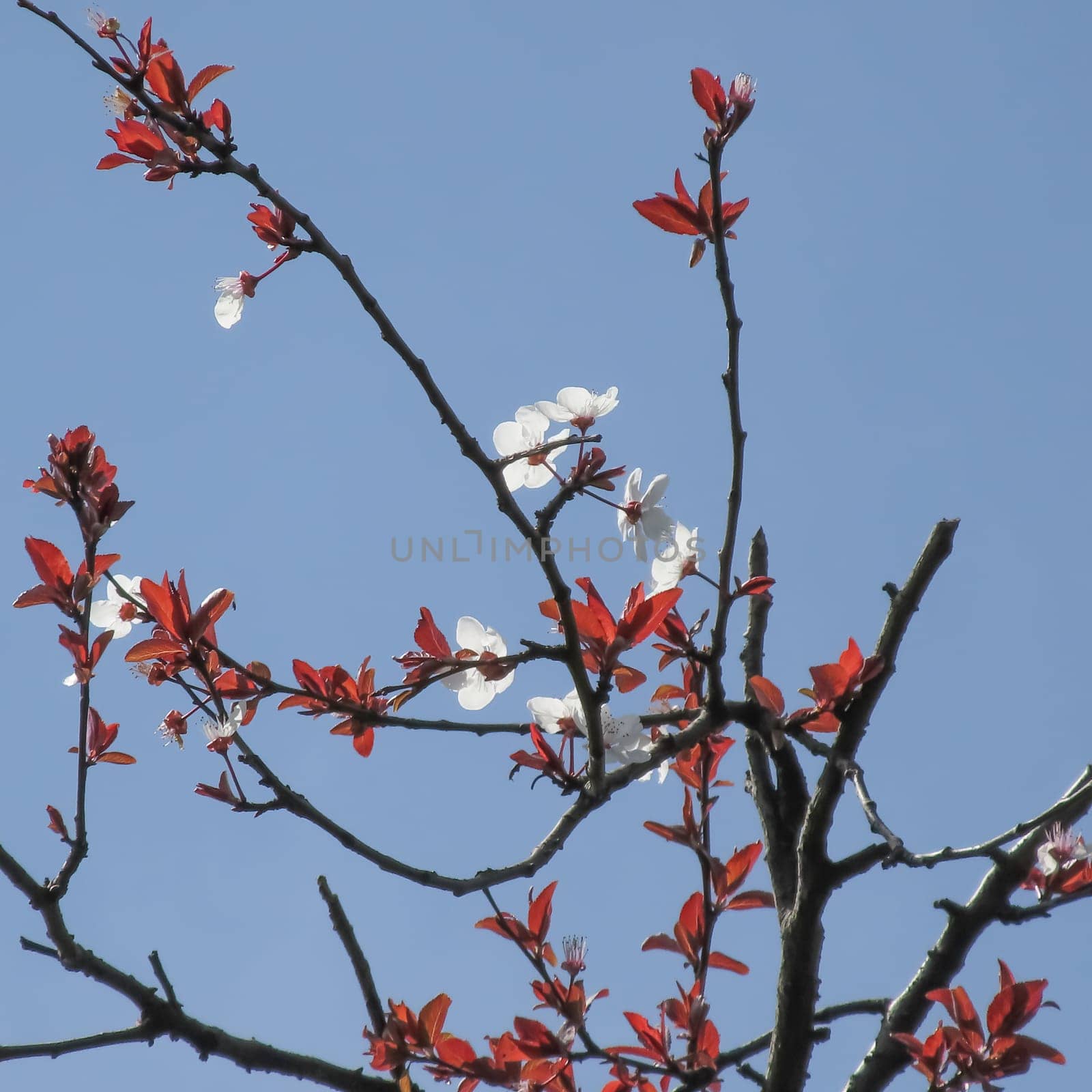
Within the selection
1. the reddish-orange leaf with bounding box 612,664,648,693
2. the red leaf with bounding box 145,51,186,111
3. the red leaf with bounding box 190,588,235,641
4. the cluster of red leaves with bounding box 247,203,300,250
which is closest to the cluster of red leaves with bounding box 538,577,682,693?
the reddish-orange leaf with bounding box 612,664,648,693

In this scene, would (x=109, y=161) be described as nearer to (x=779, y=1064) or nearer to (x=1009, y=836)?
(x=1009, y=836)

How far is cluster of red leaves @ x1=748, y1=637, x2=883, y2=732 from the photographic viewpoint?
1.65 metres

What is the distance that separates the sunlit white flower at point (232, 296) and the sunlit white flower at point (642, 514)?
667 mm

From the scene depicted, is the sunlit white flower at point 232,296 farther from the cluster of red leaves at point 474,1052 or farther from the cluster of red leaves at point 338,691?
the cluster of red leaves at point 474,1052

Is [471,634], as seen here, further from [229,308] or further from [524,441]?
[229,308]

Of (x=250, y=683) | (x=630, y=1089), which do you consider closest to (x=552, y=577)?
(x=250, y=683)

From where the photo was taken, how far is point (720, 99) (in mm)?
1359

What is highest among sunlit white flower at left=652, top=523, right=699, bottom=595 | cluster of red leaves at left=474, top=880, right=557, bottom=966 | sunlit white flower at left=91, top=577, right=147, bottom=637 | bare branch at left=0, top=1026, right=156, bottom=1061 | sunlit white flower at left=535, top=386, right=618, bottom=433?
sunlit white flower at left=535, top=386, right=618, bottom=433

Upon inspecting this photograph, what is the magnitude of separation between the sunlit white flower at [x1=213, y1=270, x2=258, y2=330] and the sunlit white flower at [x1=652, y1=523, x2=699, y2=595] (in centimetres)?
77

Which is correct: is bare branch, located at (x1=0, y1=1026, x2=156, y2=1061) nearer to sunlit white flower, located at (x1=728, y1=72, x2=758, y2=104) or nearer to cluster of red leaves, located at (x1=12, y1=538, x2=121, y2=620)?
cluster of red leaves, located at (x1=12, y1=538, x2=121, y2=620)

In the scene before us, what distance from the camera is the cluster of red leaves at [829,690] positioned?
5.40ft

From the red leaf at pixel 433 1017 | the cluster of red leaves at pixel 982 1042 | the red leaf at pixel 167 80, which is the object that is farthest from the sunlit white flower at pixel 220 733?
the cluster of red leaves at pixel 982 1042

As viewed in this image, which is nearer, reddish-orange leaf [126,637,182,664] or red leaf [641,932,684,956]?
reddish-orange leaf [126,637,182,664]

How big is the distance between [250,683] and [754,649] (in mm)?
1078
